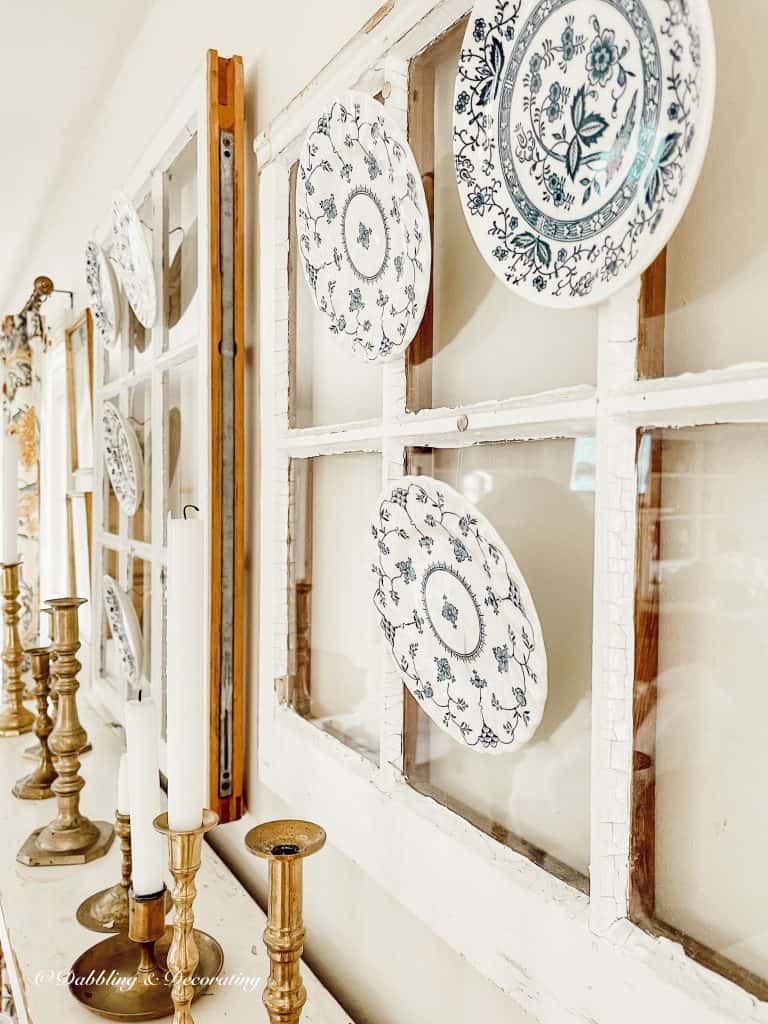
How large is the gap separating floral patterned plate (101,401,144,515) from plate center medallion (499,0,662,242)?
121cm

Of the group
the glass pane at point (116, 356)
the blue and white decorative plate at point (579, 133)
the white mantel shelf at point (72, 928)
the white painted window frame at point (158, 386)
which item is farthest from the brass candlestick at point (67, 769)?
the blue and white decorative plate at point (579, 133)

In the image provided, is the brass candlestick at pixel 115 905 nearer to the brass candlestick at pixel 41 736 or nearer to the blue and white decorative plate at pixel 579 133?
the brass candlestick at pixel 41 736

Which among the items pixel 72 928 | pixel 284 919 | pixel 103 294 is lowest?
pixel 72 928

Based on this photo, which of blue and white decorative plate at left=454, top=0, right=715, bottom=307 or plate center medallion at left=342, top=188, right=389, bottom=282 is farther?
plate center medallion at left=342, top=188, right=389, bottom=282

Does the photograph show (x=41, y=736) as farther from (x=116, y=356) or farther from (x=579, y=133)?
(x=579, y=133)

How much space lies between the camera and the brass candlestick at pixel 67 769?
1.34 m

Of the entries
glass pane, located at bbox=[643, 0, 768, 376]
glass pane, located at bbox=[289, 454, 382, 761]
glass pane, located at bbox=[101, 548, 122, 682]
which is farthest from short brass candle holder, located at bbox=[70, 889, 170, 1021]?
glass pane, located at bbox=[101, 548, 122, 682]

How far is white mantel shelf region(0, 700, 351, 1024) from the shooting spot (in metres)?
0.94

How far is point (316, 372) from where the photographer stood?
3.46ft

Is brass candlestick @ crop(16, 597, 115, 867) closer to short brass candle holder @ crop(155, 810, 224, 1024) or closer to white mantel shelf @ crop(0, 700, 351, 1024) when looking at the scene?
white mantel shelf @ crop(0, 700, 351, 1024)

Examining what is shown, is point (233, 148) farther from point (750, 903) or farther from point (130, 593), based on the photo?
point (750, 903)

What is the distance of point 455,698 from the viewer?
0.75 meters

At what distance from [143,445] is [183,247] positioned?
1.36ft

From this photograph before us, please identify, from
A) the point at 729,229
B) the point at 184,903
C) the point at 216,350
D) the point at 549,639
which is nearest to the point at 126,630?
the point at 216,350
